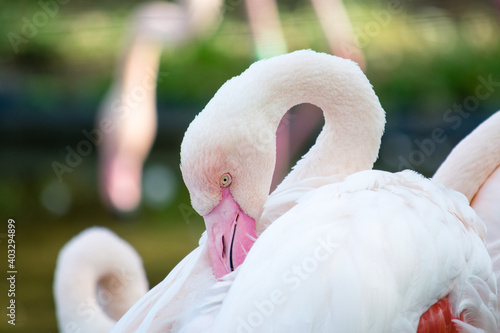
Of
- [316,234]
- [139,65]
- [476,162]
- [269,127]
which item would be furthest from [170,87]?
[316,234]

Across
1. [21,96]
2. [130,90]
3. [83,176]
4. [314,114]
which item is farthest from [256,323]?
[21,96]

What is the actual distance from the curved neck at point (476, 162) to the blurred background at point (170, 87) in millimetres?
3286

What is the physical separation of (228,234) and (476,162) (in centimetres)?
112

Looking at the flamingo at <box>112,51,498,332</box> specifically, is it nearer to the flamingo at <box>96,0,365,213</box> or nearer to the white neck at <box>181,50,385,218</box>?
the white neck at <box>181,50,385,218</box>

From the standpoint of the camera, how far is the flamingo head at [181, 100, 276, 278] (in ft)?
5.93

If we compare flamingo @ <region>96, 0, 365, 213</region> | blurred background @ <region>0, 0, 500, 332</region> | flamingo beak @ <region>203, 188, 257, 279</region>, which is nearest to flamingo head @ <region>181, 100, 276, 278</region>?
flamingo beak @ <region>203, 188, 257, 279</region>

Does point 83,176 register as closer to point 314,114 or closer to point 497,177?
point 314,114

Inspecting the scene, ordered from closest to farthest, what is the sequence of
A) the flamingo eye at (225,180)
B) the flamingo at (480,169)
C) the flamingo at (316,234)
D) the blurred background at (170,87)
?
the flamingo at (316,234)
the flamingo eye at (225,180)
the flamingo at (480,169)
the blurred background at (170,87)

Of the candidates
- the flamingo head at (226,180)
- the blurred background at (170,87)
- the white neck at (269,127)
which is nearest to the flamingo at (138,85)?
the blurred background at (170,87)

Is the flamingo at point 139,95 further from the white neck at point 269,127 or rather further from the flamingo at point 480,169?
the white neck at point 269,127

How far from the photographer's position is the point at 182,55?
888 cm

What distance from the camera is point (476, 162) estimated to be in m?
2.51

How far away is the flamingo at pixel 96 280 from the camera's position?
122 inches

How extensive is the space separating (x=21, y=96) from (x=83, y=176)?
1308 mm
